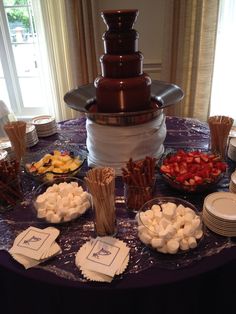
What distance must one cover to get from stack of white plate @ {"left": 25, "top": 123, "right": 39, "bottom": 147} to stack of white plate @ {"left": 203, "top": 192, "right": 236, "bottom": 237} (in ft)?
2.83

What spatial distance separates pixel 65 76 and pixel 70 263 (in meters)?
2.07

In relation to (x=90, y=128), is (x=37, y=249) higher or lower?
lower

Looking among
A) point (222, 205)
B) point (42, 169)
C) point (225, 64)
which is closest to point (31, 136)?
point (42, 169)

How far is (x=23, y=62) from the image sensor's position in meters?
2.81

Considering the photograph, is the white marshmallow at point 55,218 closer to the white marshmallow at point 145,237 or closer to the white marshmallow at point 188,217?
the white marshmallow at point 145,237

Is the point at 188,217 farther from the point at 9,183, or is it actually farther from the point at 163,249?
the point at 9,183

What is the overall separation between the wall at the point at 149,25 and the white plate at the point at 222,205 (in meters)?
1.78

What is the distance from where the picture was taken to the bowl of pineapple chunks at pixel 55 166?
3.64ft

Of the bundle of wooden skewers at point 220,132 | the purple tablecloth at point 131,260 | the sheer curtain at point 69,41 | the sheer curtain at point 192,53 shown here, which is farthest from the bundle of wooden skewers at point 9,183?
the sheer curtain at point 192,53

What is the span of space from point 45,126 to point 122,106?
0.53 meters

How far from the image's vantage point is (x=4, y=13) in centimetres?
259

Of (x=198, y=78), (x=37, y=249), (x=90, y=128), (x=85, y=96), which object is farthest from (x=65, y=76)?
(x=37, y=249)

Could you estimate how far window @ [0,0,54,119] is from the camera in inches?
102

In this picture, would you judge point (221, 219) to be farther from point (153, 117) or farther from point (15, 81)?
point (15, 81)
